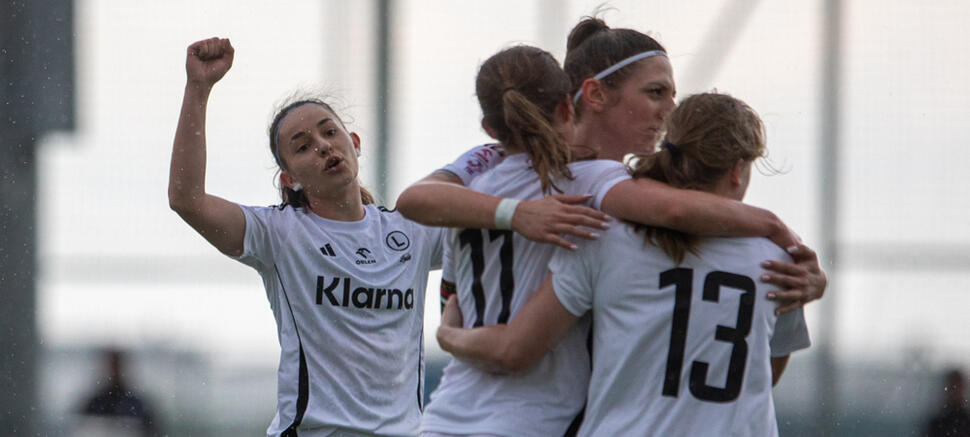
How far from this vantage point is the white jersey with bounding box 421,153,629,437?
70.2 inches

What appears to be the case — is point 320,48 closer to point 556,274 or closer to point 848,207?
point 848,207

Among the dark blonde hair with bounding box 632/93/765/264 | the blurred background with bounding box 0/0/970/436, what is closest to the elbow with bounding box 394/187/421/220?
the dark blonde hair with bounding box 632/93/765/264

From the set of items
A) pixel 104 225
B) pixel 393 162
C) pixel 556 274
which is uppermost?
pixel 556 274

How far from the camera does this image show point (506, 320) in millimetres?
1822

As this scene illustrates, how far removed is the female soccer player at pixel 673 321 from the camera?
67.1 inches

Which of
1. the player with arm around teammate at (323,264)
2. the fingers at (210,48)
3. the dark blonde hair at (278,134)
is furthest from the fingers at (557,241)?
the dark blonde hair at (278,134)

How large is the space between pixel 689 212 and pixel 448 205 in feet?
1.31

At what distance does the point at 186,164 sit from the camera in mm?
2402

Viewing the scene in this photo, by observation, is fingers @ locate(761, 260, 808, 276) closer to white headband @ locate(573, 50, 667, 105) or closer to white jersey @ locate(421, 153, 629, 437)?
white jersey @ locate(421, 153, 629, 437)

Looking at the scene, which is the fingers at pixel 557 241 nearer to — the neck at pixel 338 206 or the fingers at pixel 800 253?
the fingers at pixel 800 253

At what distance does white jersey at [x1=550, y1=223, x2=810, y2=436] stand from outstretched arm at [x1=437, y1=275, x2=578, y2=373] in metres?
0.03

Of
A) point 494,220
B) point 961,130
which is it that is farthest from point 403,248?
point 961,130

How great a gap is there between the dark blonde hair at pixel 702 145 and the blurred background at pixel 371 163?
12.0ft

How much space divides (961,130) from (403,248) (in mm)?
4767
